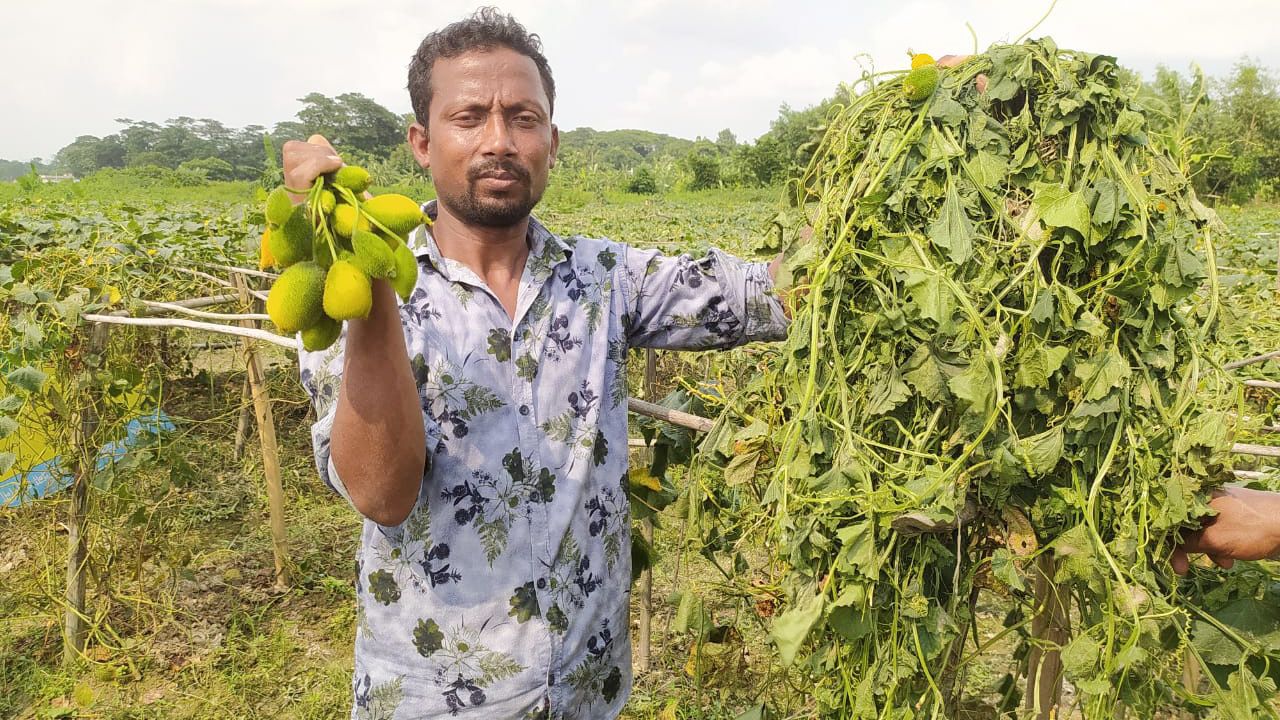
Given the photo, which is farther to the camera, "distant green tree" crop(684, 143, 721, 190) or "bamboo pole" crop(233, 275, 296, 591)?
"distant green tree" crop(684, 143, 721, 190)

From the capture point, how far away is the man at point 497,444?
66.9 inches

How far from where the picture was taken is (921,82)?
127 centimetres

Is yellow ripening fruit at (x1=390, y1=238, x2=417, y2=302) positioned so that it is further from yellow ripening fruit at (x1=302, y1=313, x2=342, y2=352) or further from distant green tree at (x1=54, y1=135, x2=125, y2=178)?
distant green tree at (x1=54, y1=135, x2=125, y2=178)

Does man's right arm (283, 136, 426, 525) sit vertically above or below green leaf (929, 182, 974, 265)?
below

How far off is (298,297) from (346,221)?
0.11 meters

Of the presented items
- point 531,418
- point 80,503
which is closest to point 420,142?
point 531,418

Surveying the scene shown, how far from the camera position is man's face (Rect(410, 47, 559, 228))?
1.77 meters

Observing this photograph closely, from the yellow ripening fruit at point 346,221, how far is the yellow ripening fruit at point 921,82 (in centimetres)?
86

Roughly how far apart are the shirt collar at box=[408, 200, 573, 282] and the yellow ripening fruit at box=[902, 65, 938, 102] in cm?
93

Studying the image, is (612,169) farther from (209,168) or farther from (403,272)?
(403,272)

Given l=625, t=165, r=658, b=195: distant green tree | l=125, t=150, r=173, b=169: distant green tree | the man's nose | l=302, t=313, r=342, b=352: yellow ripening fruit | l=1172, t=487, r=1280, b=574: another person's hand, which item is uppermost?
l=125, t=150, r=173, b=169: distant green tree

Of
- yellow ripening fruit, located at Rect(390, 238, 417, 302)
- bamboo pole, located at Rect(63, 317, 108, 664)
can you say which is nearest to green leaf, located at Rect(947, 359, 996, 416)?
yellow ripening fruit, located at Rect(390, 238, 417, 302)

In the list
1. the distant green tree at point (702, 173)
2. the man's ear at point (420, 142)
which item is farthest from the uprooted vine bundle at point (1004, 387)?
the distant green tree at point (702, 173)

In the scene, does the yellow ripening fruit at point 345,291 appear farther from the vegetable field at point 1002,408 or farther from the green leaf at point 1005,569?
the green leaf at point 1005,569
